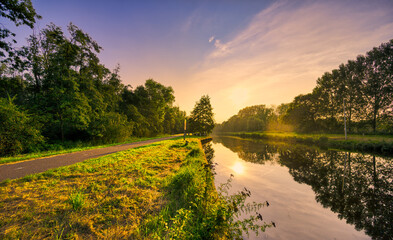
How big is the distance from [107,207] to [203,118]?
3708cm

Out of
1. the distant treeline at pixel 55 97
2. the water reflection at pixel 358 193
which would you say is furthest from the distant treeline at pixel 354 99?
the distant treeline at pixel 55 97

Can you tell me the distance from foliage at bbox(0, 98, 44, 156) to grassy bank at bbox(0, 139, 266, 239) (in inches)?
360

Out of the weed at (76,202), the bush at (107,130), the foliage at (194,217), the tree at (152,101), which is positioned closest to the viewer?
the foliage at (194,217)

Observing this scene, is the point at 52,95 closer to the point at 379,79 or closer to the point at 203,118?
the point at 203,118

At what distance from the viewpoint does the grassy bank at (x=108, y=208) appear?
8.76ft

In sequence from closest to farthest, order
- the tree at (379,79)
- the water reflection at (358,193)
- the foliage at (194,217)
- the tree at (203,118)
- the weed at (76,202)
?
the foliage at (194,217), the weed at (76,202), the water reflection at (358,193), the tree at (379,79), the tree at (203,118)

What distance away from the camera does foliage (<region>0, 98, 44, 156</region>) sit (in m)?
9.91

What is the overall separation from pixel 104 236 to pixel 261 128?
79580mm

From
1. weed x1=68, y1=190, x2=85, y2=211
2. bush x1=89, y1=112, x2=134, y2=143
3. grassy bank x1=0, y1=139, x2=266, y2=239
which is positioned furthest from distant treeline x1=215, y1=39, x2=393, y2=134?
bush x1=89, y1=112, x2=134, y2=143

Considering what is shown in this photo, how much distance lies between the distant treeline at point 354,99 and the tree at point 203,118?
28569 millimetres

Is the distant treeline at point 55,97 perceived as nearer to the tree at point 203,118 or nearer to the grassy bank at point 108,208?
the grassy bank at point 108,208

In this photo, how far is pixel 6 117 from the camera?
10086mm

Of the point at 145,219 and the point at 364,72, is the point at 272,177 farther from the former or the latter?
the point at 364,72

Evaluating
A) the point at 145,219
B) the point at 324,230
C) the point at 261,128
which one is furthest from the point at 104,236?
the point at 261,128
